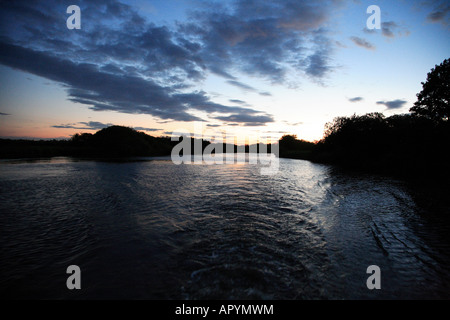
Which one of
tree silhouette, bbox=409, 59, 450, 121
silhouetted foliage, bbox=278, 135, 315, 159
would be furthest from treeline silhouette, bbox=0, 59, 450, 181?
silhouetted foliage, bbox=278, 135, 315, 159

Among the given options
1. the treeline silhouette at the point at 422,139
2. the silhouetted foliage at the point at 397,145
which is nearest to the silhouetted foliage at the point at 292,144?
the silhouetted foliage at the point at 397,145

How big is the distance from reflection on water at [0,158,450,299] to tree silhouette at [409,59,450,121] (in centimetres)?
2742

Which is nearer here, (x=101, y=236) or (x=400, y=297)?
(x=400, y=297)

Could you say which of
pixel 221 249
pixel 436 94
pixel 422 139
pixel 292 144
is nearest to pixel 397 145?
pixel 422 139

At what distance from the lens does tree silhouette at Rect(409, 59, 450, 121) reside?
26.1 metres

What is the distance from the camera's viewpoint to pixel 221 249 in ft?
17.9

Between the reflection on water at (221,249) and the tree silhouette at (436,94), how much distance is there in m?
27.4

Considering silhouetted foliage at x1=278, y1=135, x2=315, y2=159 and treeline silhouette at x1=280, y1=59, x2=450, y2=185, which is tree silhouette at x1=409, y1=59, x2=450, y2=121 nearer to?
treeline silhouette at x1=280, y1=59, x2=450, y2=185

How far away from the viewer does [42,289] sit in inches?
152

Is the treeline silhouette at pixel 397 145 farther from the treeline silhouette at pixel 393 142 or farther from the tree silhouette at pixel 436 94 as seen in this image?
the tree silhouette at pixel 436 94

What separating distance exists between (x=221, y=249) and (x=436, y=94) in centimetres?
3921

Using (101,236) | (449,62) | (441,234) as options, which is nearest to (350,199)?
(441,234)
